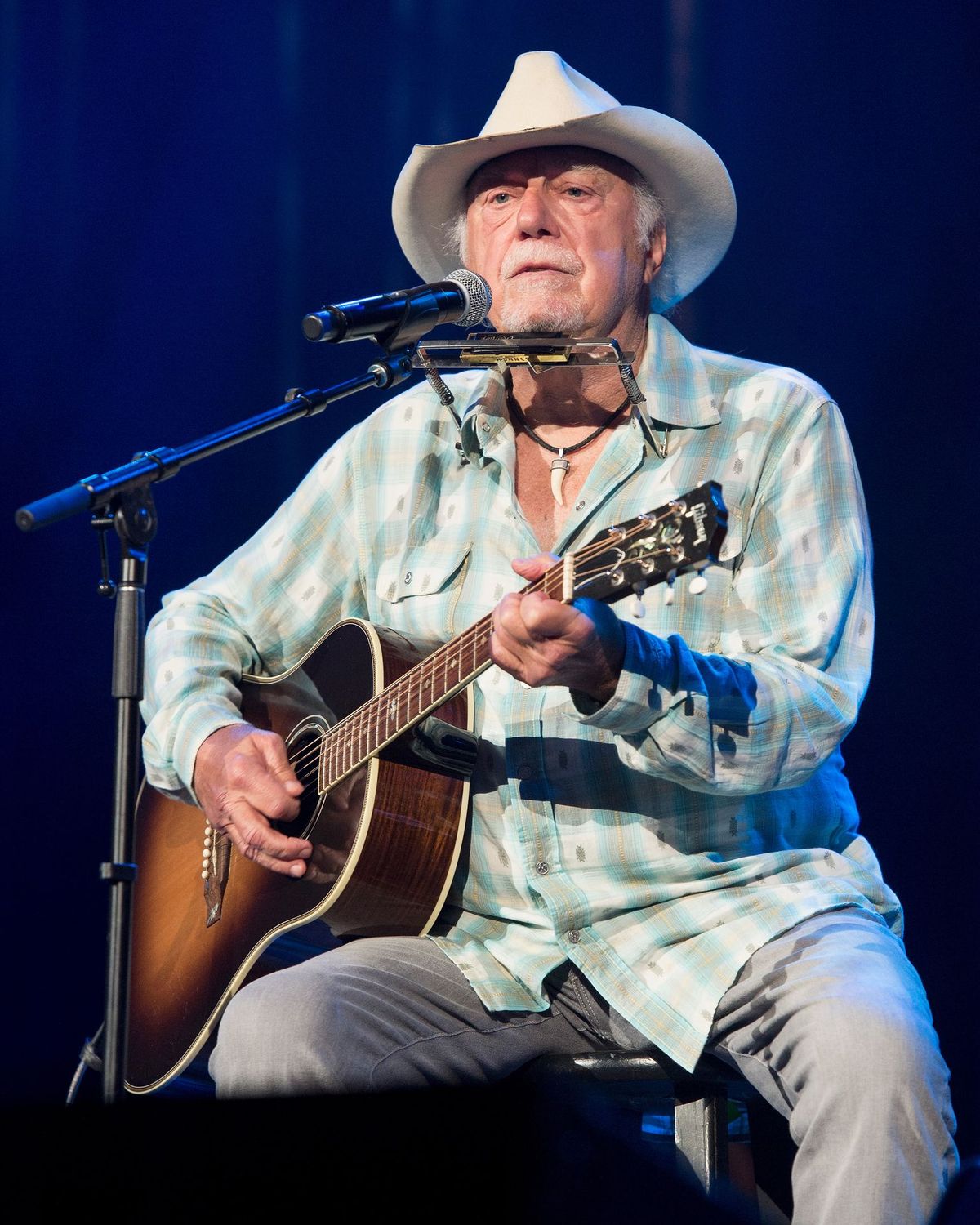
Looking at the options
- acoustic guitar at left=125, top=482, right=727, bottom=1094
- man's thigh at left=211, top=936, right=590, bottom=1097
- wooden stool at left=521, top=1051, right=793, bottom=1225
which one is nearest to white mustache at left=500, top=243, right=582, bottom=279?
acoustic guitar at left=125, top=482, right=727, bottom=1094

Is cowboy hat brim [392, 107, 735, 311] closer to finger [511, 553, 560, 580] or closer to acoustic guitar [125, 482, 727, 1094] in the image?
acoustic guitar [125, 482, 727, 1094]

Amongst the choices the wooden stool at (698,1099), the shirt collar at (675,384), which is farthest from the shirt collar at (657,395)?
the wooden stool at (698,1099)

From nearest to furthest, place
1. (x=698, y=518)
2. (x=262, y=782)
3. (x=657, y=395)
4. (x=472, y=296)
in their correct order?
(x=698, y=518)
(x=472, y=296)
(x=262, y=782)
(x=657, y=395)

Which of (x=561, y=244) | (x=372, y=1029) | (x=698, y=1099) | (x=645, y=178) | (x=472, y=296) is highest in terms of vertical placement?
(x=645, y=178)

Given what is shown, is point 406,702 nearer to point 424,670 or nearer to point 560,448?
point 424,670

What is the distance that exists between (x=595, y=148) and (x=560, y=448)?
673mm

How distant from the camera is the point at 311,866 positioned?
8.64 ft

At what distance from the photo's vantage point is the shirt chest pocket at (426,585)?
2.84 metres

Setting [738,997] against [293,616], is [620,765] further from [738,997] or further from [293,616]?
[293,616]

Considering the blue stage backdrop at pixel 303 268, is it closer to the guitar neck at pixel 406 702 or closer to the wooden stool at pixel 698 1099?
the wooden stool at pixel 698 1099

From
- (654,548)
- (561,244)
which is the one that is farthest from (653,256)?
(654,548)

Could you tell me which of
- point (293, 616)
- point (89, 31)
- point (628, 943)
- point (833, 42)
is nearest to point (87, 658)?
point (293, 616)

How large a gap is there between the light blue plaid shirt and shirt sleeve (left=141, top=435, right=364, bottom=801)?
10 millimetres

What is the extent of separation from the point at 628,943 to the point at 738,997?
0.80 feet
